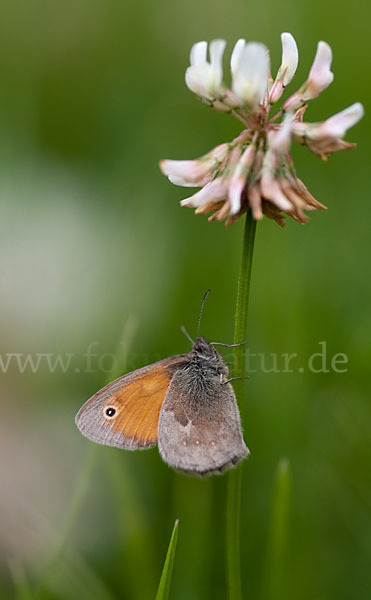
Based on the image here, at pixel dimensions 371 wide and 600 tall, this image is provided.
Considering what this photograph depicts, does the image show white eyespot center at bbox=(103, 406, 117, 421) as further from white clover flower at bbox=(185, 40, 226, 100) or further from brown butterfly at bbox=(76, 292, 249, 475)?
white clover flower at bbox=(185, 40, 226, 100)

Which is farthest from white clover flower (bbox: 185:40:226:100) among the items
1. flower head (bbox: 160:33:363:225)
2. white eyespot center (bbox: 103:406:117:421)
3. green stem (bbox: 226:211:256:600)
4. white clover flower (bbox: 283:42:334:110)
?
white eyespot center (bbox: 103:406:117:421)

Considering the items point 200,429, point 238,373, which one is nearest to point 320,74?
point 238,373

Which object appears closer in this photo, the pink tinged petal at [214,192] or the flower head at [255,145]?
the flower head at [255,145]

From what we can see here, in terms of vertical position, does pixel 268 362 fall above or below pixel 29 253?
below

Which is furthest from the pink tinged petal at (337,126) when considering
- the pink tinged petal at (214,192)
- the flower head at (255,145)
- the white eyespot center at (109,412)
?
the white eyespot center at (109,412)

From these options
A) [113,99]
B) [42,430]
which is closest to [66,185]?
[113,99]

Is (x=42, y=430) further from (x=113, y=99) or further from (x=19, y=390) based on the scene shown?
(x=113, y=99)

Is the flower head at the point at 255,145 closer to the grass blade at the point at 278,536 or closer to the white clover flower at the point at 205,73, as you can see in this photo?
the white clover flower at the point at 205,73
